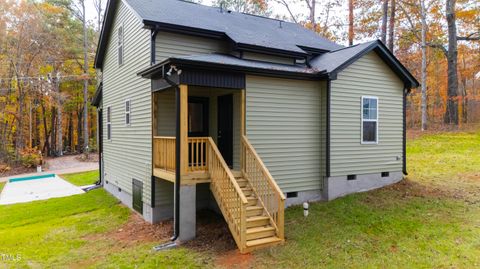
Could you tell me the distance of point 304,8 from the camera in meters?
24.5

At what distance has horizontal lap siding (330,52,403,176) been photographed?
899 cm

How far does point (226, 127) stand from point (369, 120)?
450cm

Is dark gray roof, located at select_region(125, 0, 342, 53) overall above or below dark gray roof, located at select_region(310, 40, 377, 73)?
above

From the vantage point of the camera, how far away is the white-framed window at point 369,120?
955 cm

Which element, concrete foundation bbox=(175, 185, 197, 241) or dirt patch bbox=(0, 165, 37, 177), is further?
dirt patch bbox=(0, 165, 37, 177)

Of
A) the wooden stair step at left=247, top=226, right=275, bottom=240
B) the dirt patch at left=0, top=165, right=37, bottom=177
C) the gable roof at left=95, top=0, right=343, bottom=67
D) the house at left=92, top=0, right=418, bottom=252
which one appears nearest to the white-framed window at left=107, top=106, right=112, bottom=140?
the house at left=92, top=0, right=418, bottom=252

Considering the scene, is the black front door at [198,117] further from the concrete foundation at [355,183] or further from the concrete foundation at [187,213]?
the concrete foundation at [355,183]

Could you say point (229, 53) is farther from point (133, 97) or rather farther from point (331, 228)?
point (331, 228)

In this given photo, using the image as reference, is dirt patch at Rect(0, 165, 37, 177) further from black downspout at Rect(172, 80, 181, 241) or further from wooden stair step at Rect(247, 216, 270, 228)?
wooden stair step at Rect(247, 216, 270, 228)

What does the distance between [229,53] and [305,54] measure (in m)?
2.33

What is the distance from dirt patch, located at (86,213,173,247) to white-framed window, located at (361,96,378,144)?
624 cm

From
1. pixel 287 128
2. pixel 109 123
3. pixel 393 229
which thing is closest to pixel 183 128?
pixel 287 128

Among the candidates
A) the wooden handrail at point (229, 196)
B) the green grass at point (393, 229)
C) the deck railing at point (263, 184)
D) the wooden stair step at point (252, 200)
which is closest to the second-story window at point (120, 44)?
the wooden handrail at point (229, 196)

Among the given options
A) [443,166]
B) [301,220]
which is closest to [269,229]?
[301,220]
